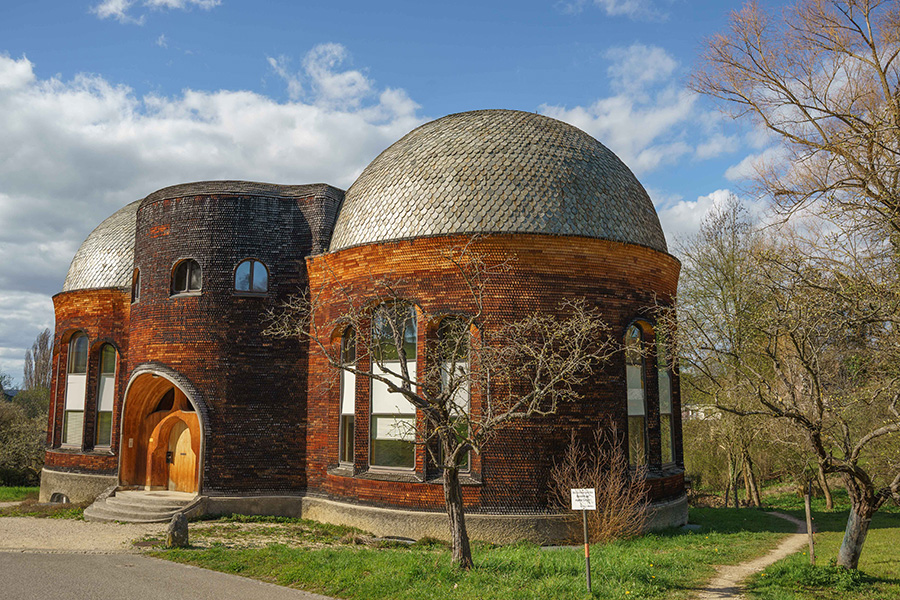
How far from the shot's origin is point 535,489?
1373 cm

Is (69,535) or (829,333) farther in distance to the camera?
(69,535)

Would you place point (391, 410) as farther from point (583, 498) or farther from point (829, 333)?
point (829, 333)

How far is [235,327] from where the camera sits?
683 inches

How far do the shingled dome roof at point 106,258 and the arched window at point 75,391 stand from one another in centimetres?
198

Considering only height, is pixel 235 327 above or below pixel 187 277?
below

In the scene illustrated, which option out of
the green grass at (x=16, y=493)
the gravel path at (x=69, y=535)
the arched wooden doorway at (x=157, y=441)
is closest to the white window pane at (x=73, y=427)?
the green grass at (x=16, y=493)

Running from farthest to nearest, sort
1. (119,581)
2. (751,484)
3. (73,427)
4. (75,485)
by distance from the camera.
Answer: (751,484)
(73,427)
(75,485)
(119,581)

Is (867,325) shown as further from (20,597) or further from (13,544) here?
(13,544)

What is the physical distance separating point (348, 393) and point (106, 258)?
11308mm

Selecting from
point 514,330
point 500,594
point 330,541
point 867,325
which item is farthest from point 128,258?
point 867,325

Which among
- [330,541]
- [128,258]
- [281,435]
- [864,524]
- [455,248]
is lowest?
[330,541]

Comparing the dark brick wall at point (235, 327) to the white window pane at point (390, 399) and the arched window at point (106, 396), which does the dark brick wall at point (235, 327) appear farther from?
the arched window at point (106, 396)

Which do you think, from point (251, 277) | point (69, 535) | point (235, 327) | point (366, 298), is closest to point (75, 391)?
point (69, 535)

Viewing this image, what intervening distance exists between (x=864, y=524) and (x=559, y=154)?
9898mm
